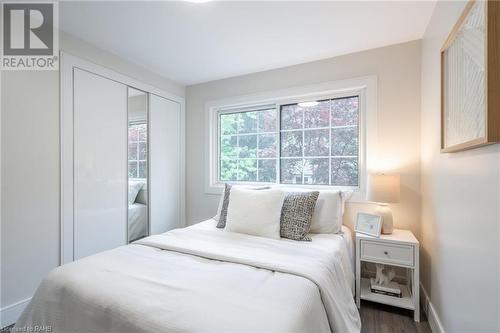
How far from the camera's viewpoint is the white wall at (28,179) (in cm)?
180

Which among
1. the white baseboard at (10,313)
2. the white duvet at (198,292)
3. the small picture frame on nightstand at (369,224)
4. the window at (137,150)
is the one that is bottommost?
the white baseboard at (10,313)

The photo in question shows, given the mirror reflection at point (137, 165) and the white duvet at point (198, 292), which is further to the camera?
the mirror reflection at point (137, 165)

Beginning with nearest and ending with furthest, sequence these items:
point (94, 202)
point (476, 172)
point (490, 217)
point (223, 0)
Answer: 1. point (490, 217)
2. point (476, 172)
3. point (223, 0)
4. point (94, 202)

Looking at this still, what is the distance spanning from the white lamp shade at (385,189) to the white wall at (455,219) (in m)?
0.23

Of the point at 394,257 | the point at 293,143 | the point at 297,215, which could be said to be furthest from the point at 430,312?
the point at 293,143

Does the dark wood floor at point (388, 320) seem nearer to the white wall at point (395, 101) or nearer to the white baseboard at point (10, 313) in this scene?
the white wall at point (395, 101)

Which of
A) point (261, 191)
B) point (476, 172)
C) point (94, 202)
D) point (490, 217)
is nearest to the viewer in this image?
point (490, 217)

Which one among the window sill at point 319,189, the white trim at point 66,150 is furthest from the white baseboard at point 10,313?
the window sill at point 319,189

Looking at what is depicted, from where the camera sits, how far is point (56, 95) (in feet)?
6.87

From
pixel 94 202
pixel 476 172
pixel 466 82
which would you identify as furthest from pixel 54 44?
pixel 476 172

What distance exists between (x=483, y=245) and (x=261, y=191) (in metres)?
1.44

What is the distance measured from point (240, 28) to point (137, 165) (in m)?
1.87

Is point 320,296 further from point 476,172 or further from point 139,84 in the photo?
point 139,84

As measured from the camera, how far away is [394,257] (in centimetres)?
192
